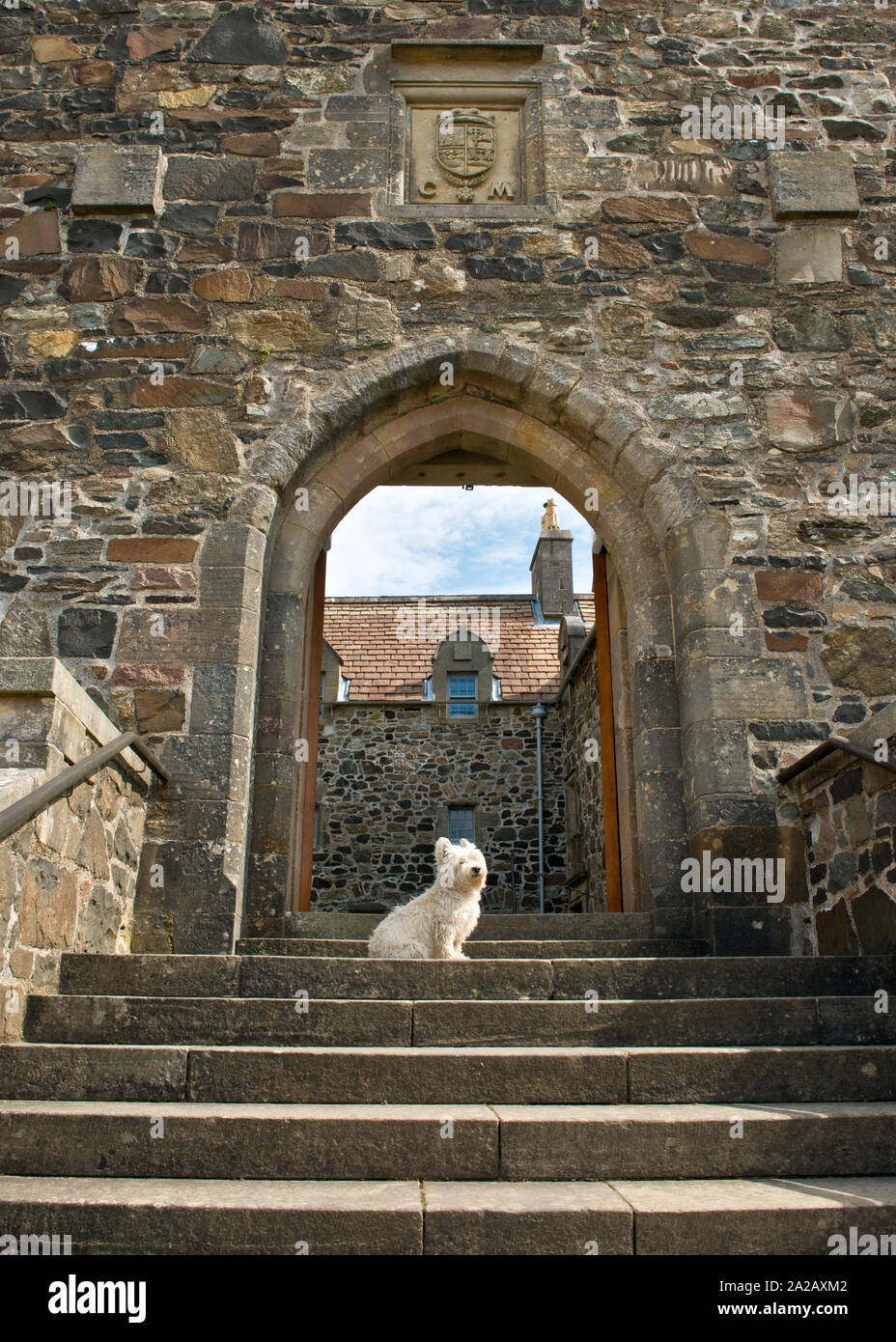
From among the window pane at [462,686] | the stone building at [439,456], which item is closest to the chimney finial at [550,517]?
the window pane at [462,686]

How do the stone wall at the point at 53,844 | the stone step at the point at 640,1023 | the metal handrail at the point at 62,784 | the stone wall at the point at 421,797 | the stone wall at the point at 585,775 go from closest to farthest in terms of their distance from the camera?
1. the metal handrail at the point at 62,784
2. the stone step at the point at 640,1023
3. the stone wall at the point at 53,844
4. the stone wall at the point at 585,775
5. the stone wall at the point at 421,797

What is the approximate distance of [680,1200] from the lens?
248 centimetres

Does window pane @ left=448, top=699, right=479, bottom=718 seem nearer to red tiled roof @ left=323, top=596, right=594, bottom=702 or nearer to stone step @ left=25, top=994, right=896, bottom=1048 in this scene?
red tiled roof @ left=323, top=596, right=594, bottom=702

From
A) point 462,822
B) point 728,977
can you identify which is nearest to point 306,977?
point 728,977

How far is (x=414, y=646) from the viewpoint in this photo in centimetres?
1827

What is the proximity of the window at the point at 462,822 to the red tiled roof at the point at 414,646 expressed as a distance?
189 centimetres

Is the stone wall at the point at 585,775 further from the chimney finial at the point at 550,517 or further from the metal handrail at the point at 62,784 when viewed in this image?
the metal handrail at the point at 62,784

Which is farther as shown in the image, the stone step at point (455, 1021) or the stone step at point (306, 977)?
the stone step at point (306, 977)

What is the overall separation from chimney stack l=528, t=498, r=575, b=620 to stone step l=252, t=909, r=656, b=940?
1301 centimetres

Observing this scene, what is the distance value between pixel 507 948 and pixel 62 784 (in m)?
2.02

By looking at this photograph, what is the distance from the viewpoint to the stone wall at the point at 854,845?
4355mm

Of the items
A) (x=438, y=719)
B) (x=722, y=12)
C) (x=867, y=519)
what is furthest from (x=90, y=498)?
(x=438, y=719)

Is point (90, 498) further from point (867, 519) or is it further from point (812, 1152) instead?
point (812, 1152)

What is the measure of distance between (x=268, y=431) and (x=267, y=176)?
5.87ft
